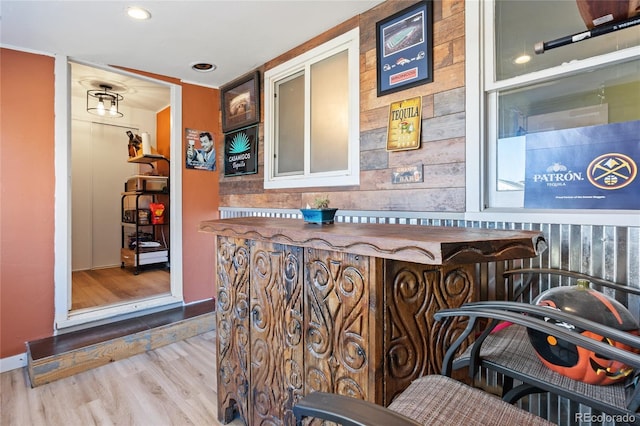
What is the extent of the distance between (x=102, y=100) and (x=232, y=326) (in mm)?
3940

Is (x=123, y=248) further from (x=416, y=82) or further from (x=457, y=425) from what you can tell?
(x=457, y=425)

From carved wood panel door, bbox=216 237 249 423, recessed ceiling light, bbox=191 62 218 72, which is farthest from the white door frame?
carved wood panel door, bbox=216 237 249 423

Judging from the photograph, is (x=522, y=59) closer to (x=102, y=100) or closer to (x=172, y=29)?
(x=172, y=29)

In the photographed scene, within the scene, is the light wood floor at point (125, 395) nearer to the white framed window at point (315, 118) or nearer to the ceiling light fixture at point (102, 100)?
the white framed window at point (315, 118)

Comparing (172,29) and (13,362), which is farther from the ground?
(172,29)

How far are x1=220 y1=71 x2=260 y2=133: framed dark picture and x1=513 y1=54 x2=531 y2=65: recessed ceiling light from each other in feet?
6.81

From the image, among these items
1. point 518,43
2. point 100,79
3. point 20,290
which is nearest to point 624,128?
point 518,43

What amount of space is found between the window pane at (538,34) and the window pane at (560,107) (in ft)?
0.30

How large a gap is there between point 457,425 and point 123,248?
17.9ft

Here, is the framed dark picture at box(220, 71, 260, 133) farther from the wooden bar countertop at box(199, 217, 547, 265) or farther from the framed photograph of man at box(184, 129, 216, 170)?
the wooden bar countertop at box(199, 217, 547, 265)

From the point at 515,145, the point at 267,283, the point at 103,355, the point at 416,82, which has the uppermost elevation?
the point at 416,82

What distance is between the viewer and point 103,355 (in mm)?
2496

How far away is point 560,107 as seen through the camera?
1472mm

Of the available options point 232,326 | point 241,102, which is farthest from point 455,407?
point 241,102
